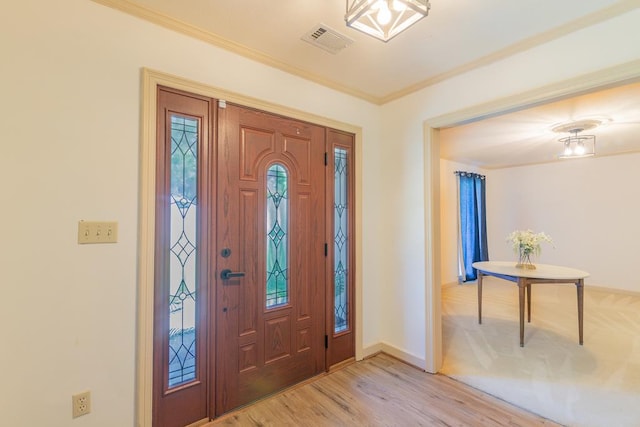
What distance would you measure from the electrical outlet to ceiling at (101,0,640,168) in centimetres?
211

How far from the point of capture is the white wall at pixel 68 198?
1.40 m

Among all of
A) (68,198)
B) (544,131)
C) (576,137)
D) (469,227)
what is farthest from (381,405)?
(469,227)

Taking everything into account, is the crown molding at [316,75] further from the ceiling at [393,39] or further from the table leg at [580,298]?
the table leg at [580,298]

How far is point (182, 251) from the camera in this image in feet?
6.11

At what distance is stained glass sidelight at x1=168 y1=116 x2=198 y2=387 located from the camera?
71.9 inches

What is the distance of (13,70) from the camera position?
4.59 ft

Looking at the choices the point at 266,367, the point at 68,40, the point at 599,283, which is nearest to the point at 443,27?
the point at 68,40

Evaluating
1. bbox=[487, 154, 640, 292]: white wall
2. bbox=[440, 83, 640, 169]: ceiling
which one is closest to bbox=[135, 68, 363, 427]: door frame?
bbox=[440, 83, 640, 169]: ceiling

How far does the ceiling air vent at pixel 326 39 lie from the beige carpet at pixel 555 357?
2758 millimetres

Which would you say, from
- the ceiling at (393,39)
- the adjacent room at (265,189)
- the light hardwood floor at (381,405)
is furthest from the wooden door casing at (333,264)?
the ceiling at (393,39)

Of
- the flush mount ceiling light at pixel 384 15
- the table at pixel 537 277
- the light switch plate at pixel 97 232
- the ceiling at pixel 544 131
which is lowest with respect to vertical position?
the table at pixel 537 277

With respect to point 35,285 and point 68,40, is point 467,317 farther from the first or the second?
point 68,40

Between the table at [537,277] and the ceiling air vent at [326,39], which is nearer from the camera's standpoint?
the ceiling air vent at [326,39]

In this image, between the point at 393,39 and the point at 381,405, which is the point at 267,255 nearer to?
the point at 381,405
